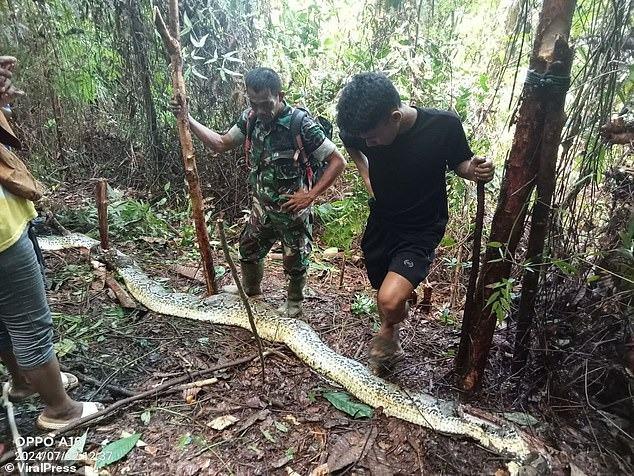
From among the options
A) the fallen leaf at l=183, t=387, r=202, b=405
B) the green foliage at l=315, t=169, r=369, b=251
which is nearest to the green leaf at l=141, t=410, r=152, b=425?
the fallen leaf at l=183, t=387, r=202, b=405

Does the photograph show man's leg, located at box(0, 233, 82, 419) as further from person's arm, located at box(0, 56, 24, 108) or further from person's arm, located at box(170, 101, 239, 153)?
person's arm, located at box(170, 101, 239, 153)

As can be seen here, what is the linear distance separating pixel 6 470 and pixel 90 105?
6.07m

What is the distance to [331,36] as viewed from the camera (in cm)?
570

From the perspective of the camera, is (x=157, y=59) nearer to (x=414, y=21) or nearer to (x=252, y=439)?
(x=414, y=21)

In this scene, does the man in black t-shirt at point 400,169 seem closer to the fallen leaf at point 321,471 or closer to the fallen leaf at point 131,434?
the fallen leaf at point 321,471

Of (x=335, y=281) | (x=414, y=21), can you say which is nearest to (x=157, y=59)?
(x=414, y=21)

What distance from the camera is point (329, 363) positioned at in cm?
308

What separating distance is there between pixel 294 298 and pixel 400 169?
1.54 meters

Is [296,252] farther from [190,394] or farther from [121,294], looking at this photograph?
[121,294]

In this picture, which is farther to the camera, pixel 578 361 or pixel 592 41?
pixel 578 361

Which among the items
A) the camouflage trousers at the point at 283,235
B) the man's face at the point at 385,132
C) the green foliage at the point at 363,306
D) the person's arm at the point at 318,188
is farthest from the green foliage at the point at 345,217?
the man's face at the point at 385,132

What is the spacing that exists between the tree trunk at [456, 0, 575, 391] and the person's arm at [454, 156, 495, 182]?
0.32 feet

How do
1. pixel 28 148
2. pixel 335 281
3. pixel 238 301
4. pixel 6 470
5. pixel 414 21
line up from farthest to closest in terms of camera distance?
pixel 28 148, pixel 414 21, pixel 335 281, pixel 238 301, pixel 6 470

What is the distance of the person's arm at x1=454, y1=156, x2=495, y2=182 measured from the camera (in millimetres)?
2338
